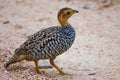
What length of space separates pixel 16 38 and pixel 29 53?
87.7 inches

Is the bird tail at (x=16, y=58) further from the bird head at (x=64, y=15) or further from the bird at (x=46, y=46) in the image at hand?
the bird head at (x=64, y=15)

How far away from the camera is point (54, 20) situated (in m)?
10.6

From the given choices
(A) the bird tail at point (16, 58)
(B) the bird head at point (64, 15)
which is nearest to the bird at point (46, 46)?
(A) the bird tail at point (16, 58)

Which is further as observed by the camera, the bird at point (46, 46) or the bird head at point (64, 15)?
the bird head at point (64, 15)

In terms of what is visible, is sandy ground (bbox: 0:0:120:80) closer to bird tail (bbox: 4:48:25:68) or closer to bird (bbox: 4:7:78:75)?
bird tail (bbox: 4:48:25:68)

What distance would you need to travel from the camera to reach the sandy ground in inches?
276

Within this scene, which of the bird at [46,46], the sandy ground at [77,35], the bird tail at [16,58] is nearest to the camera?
the bird at [46,46]

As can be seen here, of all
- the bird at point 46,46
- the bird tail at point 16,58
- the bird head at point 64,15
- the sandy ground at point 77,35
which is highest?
the bird head at point 64,15

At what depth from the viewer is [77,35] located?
943cm

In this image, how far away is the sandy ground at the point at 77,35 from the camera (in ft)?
23.0

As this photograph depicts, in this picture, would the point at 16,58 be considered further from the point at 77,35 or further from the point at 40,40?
the point at 77,35

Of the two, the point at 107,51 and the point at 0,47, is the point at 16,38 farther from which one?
the point at 107,51

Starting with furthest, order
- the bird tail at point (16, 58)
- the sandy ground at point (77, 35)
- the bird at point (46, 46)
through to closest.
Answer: the sandy ground at point (77, 35), the bird tail at point (16, 58), the bird at point (46, 46)

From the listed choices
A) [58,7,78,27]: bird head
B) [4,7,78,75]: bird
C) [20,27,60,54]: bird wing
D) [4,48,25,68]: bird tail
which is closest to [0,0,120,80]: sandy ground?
[4,48,25,68]: bird tail
